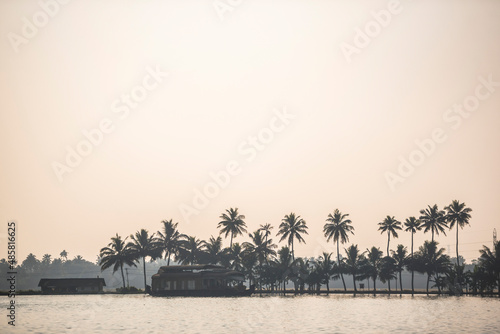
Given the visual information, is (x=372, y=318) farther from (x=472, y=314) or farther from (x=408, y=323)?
(x=472, y=314)

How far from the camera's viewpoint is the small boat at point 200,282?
10069 cm

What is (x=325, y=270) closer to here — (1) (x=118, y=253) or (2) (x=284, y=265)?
(2) (x=284, y=265)

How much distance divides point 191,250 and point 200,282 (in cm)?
3292

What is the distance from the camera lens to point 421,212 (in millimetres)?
112062

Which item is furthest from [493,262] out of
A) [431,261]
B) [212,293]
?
[212,293]

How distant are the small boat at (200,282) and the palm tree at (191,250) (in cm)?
2569

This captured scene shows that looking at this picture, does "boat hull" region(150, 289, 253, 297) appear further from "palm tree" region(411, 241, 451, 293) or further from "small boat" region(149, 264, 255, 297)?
"palm tree" region(411, 241, 451, 293)

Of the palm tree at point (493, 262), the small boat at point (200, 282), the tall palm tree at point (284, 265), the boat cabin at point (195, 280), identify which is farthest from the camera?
the tall palm tree at point (284, 265)

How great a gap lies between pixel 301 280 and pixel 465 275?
108ft

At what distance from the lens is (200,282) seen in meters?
101

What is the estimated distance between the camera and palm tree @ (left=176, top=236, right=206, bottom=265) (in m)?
132

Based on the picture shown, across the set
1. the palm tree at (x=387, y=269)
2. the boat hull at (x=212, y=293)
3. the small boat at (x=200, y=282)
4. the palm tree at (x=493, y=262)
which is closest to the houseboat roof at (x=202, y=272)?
the small boat at (x=200, y=282)

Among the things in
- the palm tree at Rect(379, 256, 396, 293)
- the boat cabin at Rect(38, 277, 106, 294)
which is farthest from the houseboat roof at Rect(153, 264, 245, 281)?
the palm tree at Rect(379, 256, 396, 293)

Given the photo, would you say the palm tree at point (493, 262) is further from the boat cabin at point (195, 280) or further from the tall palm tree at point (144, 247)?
the tall palm tree at point (144, 247)
